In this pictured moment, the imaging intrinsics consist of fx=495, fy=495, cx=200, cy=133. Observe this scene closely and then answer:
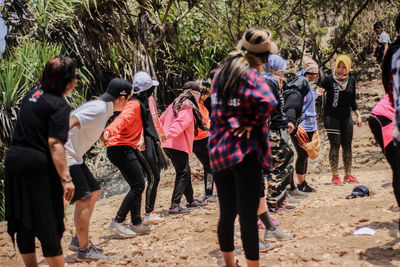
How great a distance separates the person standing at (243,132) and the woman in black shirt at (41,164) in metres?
1.05

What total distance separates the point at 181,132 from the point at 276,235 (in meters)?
2.37

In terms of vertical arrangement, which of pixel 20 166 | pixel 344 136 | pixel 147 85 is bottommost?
pixel 344 136

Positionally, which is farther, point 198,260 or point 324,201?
point 324,201

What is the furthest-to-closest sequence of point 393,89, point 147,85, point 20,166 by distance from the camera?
point 147,85
point 20,166
point 393,89

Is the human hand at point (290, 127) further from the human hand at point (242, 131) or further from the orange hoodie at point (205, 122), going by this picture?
the human hand at point (242, 131)

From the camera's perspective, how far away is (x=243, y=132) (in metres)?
3.23

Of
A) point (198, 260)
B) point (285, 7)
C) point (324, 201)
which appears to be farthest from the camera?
point (285, 7)

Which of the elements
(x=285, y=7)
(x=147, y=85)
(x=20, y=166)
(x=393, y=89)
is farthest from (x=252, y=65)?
(x=285, y=7)

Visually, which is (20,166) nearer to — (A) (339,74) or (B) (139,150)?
(B) (139,150)

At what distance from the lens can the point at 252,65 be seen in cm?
346

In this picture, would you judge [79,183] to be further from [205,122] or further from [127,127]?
[205,122]

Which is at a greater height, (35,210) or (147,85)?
(147,85)

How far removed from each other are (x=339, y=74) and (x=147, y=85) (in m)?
2.99

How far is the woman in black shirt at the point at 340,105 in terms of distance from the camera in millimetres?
7199
